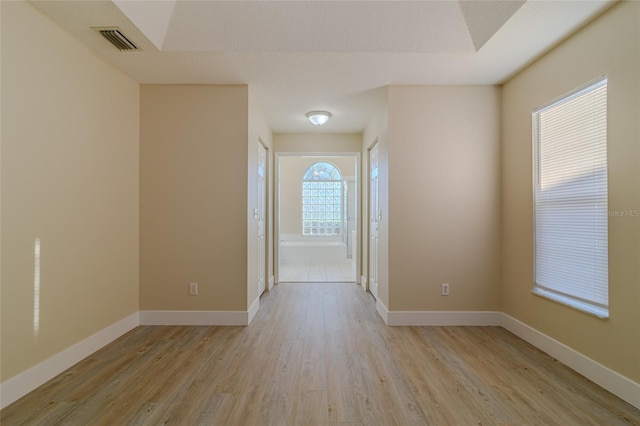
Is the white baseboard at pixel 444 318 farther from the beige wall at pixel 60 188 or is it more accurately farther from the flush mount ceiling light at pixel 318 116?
the beige wall at pixel 60 188

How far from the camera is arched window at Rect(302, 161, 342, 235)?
8664 mm

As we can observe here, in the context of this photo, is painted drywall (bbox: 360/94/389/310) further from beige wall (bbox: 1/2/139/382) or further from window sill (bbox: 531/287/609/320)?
beige wall (bbox: 1/2/139/382)

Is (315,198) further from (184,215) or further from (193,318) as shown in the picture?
(193,318)

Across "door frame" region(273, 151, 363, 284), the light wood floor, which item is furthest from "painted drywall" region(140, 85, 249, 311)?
"door frame" region(273, 151, 363, 284)

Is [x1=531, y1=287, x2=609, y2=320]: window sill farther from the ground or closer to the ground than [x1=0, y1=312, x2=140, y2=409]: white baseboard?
farther from the ground

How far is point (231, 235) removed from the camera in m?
3.25

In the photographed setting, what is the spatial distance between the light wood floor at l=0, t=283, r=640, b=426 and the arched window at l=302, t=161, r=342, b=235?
5577 mm

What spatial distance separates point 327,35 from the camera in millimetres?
2482

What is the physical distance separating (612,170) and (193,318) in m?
3.67

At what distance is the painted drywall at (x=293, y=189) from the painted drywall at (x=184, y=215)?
5332mm

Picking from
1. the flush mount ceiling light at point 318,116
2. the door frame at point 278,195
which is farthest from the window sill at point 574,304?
the flush mount ceiling light at point 318,116

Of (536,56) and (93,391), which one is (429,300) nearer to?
(536,56)

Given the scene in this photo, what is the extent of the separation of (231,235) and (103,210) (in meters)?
1.12

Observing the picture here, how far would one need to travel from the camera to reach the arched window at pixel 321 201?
28.4 ft
